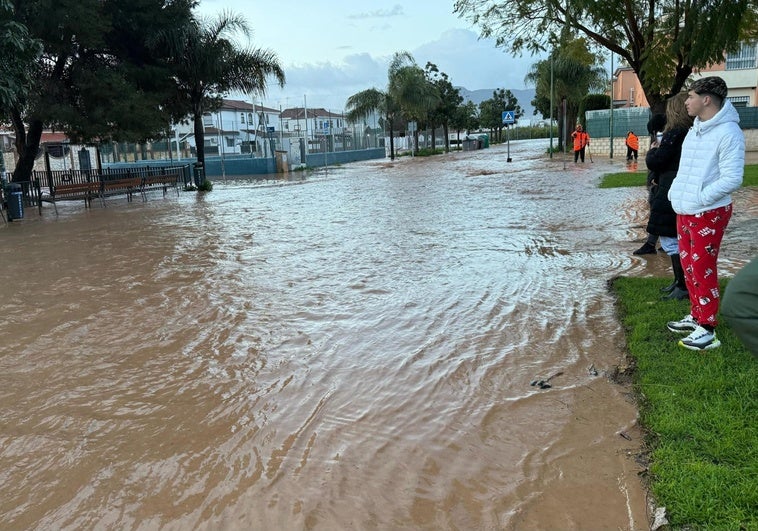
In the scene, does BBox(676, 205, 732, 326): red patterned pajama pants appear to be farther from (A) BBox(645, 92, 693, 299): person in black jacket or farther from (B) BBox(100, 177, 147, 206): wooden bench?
(B) BBox(100, 177, 147, 206): wooden bench

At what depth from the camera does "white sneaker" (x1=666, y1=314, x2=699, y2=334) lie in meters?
4.89

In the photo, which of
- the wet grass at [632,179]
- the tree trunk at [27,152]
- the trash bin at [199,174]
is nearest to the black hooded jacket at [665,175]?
the wet grass at [632,179]

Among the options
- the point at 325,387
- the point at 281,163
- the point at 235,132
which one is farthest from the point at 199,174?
the point at 235,132

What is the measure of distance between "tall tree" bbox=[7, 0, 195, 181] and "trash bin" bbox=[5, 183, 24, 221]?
2.22 meters

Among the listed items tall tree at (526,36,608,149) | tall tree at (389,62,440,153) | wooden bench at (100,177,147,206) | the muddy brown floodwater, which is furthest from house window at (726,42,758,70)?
wooden bench at (100,177,147,206)

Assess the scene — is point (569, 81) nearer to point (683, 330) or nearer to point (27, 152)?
point (27, 152)

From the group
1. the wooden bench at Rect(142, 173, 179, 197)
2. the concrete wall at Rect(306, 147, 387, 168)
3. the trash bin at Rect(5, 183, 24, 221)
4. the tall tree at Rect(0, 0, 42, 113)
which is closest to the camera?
the tall tree at Rect(0, 0, 42, 113)

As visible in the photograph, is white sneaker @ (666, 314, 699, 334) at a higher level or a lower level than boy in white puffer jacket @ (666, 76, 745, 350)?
lower

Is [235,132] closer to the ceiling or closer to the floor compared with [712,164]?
closer to the ceiling

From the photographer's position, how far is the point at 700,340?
454 centimetres

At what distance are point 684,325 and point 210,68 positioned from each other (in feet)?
69.4

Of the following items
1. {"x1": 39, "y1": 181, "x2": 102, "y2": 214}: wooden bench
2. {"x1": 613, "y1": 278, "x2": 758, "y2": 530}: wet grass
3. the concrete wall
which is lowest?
{"x1": 613, "y1": 278, "x2": 758, "y2": 530}: wet grass

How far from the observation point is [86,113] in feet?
60.1

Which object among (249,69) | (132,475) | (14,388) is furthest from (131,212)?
(132,475)
